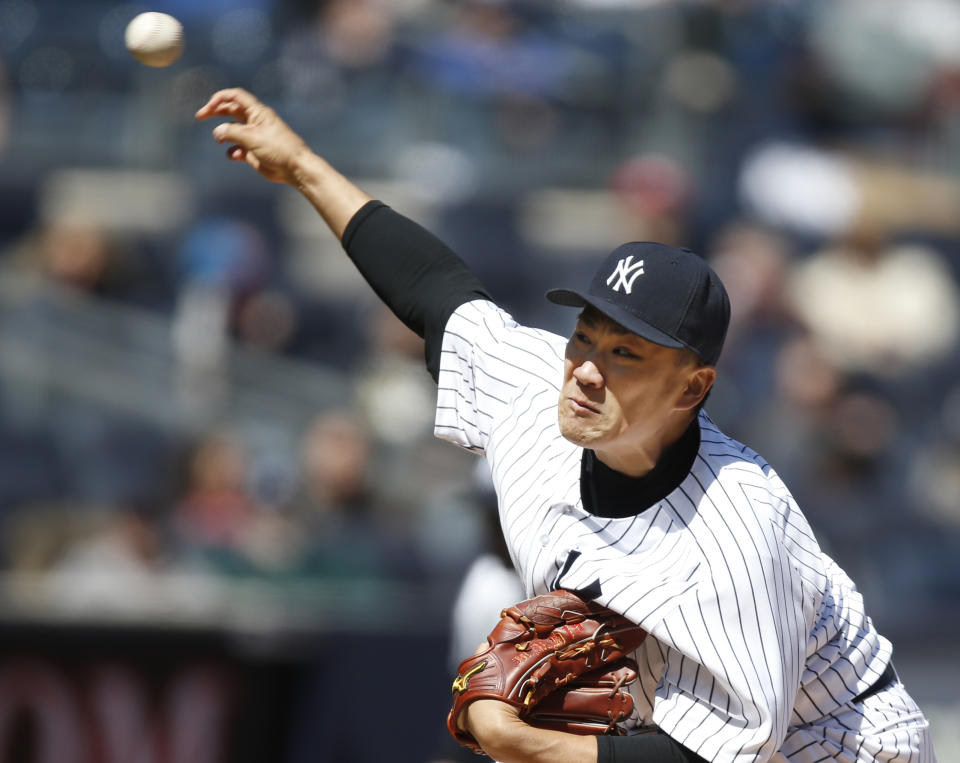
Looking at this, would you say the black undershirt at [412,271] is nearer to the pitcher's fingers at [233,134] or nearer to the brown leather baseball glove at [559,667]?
the pitcher's fingers at [233,134]

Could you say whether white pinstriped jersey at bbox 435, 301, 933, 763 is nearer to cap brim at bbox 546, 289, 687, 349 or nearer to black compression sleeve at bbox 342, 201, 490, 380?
black compression sleeve at bbox 342, 201, 490, 380

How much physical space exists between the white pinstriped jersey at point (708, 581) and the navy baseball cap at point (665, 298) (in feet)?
0.76

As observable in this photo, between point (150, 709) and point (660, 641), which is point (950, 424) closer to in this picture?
point (150, 709)

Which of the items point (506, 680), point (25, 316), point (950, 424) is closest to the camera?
point (506, 680)

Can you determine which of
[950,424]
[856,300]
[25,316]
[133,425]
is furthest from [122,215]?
[950,424]

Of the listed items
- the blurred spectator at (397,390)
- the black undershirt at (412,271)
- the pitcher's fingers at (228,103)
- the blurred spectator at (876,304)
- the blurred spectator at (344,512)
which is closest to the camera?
the black undershirt at (412,271)

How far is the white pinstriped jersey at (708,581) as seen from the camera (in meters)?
2.19

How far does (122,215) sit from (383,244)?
563cm

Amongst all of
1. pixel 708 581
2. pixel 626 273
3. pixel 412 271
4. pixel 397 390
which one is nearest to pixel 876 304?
pixel 397 390

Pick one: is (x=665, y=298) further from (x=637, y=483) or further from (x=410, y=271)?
(x=410, y=271)

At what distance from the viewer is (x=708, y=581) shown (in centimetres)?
221

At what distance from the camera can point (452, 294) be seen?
2.78 meters

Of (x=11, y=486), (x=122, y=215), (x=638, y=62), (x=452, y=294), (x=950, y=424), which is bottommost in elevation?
(x=452, y=294)

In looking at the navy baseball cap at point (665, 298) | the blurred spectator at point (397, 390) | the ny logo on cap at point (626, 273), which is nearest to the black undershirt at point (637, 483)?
the navy baseball cap at point (665, 298)
